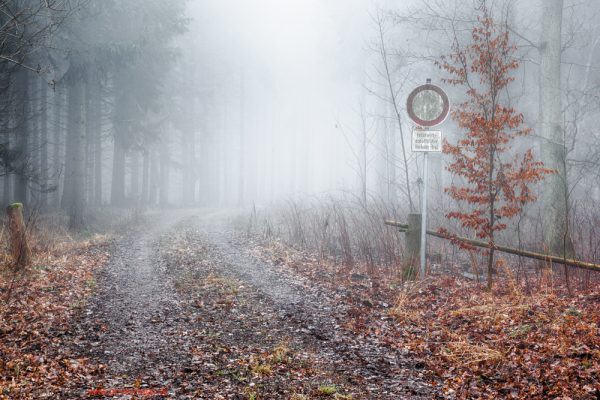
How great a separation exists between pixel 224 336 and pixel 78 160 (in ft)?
41.2

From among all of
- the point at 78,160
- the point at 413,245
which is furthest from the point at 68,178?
the point at 413,245

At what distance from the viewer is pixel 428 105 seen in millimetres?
6141

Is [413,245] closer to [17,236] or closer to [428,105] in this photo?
[428,105]

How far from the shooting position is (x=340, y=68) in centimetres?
2303

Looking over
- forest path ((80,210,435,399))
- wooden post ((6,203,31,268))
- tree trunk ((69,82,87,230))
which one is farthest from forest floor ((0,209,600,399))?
tree trunk ((69,82,87,230))

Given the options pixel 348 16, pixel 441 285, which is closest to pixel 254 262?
pixel 441 285

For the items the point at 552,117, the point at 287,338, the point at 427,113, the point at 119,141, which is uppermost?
the point at 119,141

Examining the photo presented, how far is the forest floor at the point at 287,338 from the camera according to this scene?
3.25 metres

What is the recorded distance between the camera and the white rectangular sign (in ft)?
19.7

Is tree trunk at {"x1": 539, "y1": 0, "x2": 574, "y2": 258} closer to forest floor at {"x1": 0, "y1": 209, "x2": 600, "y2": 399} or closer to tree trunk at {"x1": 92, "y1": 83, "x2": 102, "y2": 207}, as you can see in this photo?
forest floor at {"x1": 0, "y1": 209, "x2": 600, "y2": 399}

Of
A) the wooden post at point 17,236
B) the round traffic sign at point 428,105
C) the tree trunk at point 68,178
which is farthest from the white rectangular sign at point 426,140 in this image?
the tree trunk at point 68,178

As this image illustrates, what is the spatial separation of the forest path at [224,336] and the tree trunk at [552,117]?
17.4 feet

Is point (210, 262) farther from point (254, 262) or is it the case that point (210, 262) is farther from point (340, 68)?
point (340, 68)

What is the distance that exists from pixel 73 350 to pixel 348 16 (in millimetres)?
21676
